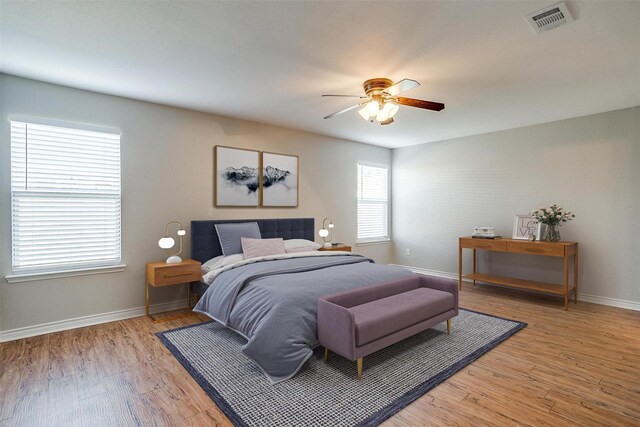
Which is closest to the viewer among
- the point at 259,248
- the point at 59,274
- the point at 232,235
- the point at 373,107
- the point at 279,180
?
the point at 373,107

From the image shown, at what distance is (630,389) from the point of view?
90.1 inches

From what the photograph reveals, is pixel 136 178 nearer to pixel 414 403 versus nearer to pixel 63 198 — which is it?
pixel 63 198

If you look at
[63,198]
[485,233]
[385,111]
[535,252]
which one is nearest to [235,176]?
[63,198]

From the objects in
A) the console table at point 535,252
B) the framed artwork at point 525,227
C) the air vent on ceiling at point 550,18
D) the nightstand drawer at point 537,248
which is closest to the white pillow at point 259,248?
the console table at point 535,252

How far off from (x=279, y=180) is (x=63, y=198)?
2665 mm

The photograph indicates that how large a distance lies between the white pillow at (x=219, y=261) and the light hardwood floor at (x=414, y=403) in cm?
79

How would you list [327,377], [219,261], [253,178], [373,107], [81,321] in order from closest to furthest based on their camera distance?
[327,377] → [373,107] → [81,321] → [219,261] → [253,178]

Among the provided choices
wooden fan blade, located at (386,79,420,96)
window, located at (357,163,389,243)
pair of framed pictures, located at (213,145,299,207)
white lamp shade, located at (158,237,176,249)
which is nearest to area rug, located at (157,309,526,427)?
white lamp shade, located at (158,237,176,249)

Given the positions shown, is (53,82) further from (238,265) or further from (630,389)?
(630,389)

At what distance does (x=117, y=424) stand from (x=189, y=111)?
348 centimetres

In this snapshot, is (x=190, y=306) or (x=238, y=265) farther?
(x=190, y=306)

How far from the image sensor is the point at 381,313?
8.54 ft

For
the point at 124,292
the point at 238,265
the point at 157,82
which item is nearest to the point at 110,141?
the point at 157,82

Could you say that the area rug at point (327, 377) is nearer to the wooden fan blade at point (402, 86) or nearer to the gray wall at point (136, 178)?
the gray wall at point (136, 178)
